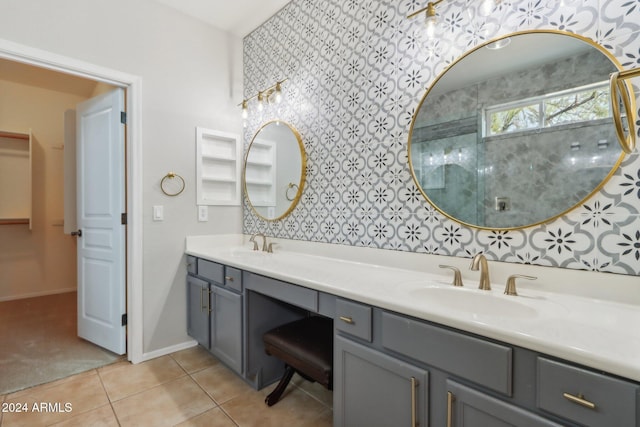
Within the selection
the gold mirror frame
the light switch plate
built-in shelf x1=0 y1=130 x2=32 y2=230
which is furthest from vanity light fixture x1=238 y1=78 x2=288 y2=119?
built-in shelf x1=0 y1=130 x2=32 y2=230

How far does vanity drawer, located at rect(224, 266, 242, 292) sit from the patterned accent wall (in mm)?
564

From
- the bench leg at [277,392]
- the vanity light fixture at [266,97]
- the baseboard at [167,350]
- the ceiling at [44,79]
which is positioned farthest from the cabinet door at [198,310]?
the ceiling at [44,79]

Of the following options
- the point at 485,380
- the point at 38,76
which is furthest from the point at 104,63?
the point at 485,380

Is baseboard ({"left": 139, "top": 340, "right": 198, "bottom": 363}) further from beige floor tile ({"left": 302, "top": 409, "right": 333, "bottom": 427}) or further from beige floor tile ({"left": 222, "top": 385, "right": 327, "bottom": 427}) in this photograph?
beige floor tile ({"left": 302, "top": 409, "right": 333, "bottom": 427})

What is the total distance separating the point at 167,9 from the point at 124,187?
4.80ft

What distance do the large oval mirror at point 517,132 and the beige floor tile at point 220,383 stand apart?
1.68 meters

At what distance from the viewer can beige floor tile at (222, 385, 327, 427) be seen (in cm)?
165

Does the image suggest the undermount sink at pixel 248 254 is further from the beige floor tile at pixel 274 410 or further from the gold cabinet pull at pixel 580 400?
the gold cabinet pull at pixel 580 400

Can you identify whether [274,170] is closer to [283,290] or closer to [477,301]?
[283,290]

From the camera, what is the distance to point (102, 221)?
2424 millimetres

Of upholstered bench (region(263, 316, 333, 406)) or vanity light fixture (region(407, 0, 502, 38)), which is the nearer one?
vanity light fixture (region(407, 0, 502, 38))

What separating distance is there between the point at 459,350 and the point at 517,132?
948 mm

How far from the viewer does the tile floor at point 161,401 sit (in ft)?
5.44

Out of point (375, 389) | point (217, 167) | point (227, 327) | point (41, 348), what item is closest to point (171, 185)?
point (217, 167)
